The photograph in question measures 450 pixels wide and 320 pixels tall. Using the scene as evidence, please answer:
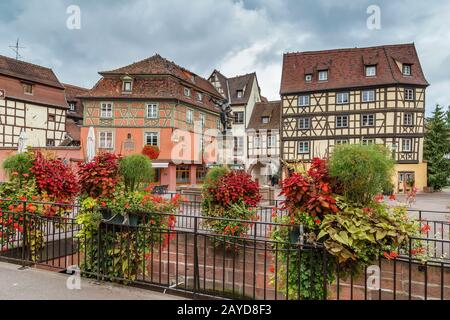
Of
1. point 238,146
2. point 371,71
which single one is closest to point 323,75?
point 371,71

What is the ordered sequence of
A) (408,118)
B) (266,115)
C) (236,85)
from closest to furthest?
(408,118)
(266,115)
(236,85)

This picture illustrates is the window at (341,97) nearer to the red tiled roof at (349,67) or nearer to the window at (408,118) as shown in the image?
the red tiled roof at (349,67)

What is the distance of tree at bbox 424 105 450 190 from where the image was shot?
28719 mm

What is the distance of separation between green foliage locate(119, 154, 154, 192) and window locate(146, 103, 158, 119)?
20.9m

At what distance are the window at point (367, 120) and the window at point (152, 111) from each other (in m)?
17.0

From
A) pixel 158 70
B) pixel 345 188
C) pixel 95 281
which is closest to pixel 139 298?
pixel 95 281

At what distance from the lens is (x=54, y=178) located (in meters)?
6.71

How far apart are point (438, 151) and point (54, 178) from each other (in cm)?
3164

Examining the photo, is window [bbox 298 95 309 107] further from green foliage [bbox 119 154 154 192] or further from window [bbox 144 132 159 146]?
green foliage [bbox 119 154 154 192]

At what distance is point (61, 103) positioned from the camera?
31281 mm

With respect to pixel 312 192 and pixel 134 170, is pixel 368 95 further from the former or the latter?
pixel 312 192

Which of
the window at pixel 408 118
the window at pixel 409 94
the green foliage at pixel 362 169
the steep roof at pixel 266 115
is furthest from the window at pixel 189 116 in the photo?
the green foliage at pixel 362 169

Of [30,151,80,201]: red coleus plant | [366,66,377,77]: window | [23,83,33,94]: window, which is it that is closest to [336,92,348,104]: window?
[366,66,377,77]: window
